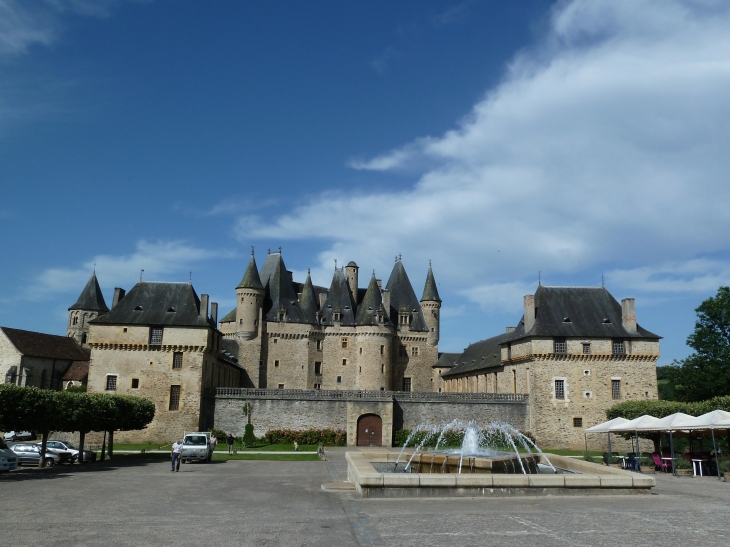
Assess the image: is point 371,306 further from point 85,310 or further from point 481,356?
point 85,310

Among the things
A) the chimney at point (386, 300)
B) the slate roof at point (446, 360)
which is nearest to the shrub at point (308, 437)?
the chimney at point (386, 300)

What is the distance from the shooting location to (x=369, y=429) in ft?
141

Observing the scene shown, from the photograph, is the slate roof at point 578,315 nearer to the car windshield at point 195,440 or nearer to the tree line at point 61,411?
the car windshield at point 195,440

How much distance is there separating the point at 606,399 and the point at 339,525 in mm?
36078

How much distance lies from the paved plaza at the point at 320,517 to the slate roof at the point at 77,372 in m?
40.6

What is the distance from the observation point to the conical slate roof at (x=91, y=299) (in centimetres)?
7575

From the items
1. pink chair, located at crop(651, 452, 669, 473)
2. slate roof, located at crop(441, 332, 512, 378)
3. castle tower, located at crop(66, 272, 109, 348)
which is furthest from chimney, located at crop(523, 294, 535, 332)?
castle tower, located at crop(66, 272, 109, 348)

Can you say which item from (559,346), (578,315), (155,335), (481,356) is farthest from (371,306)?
(155,335)

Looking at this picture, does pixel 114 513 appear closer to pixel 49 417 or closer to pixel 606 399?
pixel 49 417

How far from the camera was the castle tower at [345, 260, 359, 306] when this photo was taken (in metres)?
62.3

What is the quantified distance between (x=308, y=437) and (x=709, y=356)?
106 feet

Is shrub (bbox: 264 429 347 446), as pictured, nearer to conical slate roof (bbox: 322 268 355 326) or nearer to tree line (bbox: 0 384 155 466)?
tree line (bbox: 0 384 155 466)

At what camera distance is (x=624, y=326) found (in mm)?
44906

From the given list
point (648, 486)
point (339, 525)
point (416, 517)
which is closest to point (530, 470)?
point (648, 486)
